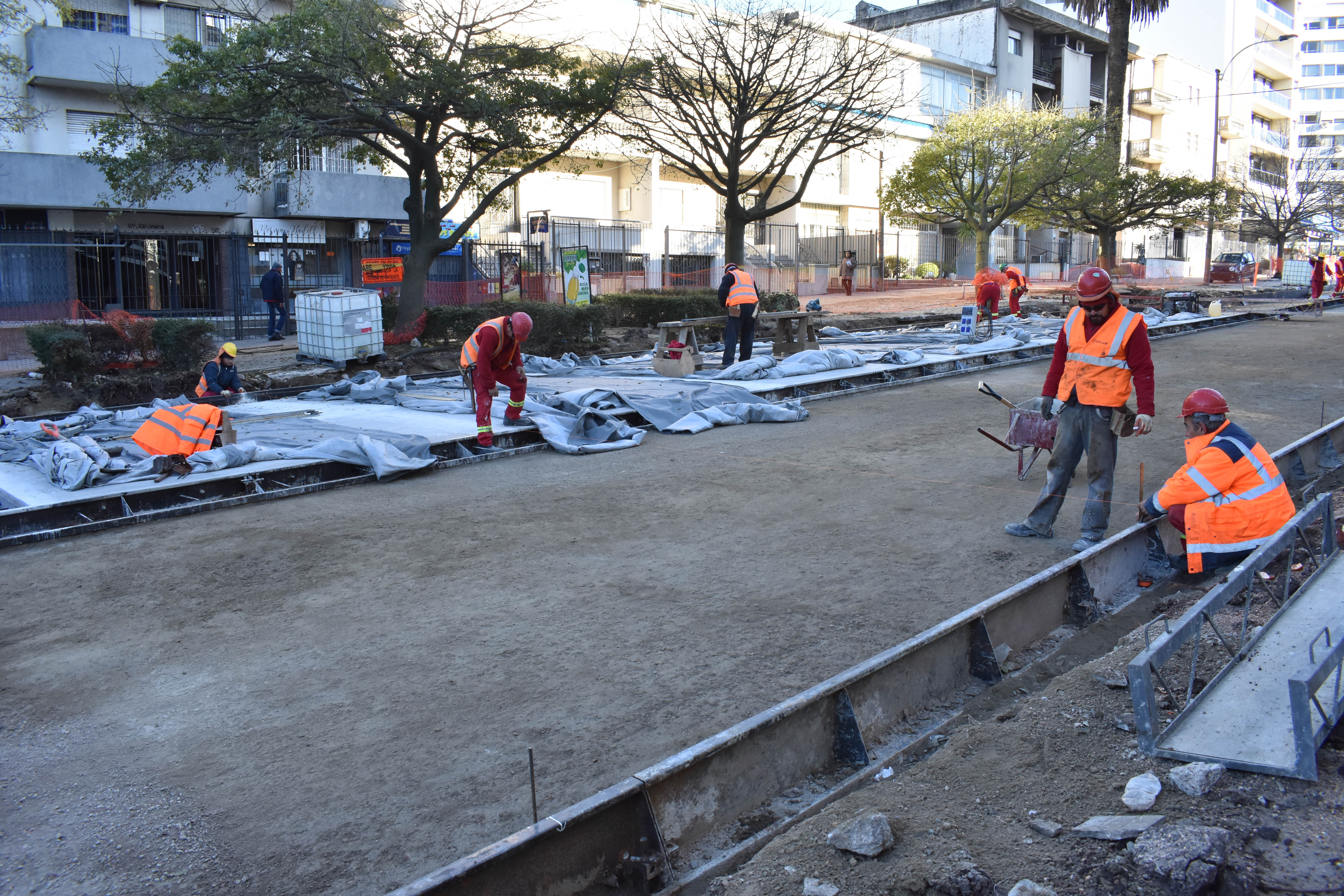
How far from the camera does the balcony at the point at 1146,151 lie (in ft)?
205

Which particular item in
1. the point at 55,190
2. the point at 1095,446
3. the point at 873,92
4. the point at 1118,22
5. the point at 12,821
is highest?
the point at 1118,22

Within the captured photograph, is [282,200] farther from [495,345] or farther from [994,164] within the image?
[994,164]

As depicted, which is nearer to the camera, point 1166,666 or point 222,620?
point 1166,666

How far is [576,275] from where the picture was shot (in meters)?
23.8

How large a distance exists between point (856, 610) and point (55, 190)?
26.5 meters

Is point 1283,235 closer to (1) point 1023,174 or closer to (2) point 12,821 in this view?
(1) point 1023,174

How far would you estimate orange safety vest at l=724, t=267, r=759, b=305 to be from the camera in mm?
15633

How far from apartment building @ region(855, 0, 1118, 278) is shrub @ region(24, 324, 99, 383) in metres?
42.0

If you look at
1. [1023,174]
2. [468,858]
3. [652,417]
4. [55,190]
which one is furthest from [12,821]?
[1023,174]

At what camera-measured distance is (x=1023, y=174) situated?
126ft

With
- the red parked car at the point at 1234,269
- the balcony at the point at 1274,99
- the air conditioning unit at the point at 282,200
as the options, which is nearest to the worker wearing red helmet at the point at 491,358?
the air conditioning unit at the point at 282,200

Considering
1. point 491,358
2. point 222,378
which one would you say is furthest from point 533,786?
Answer: point 222,378

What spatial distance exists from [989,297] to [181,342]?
1469 centimetres

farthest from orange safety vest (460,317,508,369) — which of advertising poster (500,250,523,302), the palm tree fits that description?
the palm tree
